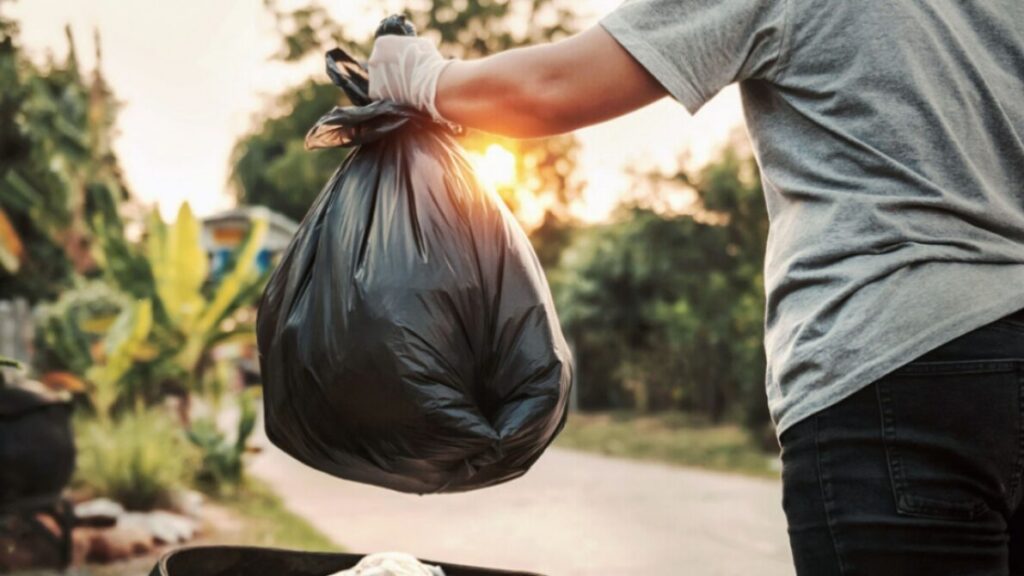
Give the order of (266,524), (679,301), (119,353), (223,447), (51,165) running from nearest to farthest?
(266,524)
(119,353)
(223,447)
(51,165)
(679,301)

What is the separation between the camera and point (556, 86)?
1.28 m

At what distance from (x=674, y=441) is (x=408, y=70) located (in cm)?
1033

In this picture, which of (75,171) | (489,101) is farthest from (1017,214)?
(75,171)

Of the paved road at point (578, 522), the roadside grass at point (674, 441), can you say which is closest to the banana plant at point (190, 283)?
the paved road at point (578, 522)

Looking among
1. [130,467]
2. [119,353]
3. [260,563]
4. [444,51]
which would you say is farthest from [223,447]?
[444,51]

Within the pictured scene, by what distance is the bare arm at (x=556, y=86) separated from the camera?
126 centimetres

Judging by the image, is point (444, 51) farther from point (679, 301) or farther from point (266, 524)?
point (266, 524)

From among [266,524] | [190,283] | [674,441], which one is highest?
[190,283]

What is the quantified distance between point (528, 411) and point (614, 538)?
458 centimetres

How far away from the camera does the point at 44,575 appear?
4.95 meters

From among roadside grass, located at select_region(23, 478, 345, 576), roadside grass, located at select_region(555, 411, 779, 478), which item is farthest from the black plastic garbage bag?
roadside grass, located at select_region(555, 411, 779, 478)

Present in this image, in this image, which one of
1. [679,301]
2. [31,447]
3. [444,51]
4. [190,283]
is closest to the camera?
[31,447]

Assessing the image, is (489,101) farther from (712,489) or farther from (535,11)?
(535,11)

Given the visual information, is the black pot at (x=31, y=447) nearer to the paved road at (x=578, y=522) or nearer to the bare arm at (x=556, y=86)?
the paved road at (x=578, y=522)
